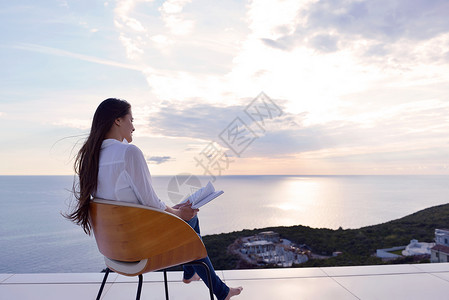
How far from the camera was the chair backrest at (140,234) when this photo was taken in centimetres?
124

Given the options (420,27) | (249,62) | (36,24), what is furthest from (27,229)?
(420,27)

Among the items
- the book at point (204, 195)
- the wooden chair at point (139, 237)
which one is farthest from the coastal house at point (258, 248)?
the wooden chair at point (139, 237)

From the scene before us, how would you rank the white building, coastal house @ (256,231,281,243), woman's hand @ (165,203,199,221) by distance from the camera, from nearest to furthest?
woman's hand @ (165,203,199,221) < the white building < coastal house @ (256,231,281,243)

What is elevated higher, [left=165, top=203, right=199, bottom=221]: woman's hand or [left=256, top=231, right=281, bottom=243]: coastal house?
[left=165, top=203, right=199, bottom=221]: woman's hand

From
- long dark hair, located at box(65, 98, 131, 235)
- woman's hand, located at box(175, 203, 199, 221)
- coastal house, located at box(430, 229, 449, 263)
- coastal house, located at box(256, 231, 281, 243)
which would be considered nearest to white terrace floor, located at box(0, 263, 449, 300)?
woman's hand, located at box(175, 203, 199, 221)

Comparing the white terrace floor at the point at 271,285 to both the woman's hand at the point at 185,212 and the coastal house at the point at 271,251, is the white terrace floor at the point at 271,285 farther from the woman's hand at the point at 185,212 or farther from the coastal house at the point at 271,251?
the coastal house at the point at 271,251

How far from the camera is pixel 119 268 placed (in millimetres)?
1360

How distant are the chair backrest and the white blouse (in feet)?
0.20

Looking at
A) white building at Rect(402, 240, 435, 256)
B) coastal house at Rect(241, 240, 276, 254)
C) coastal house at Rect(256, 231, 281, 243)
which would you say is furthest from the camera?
coastal house at Rect(256, 231, 281, 243)

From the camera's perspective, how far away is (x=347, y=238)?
6461mm

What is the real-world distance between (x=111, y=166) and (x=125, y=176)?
70 mm

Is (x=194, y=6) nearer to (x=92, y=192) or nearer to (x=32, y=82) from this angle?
(x=92, y=192)

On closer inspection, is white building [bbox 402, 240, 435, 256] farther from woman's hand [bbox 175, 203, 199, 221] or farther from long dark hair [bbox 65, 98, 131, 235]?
long dark hair [bbox 65, 98, 131, 235]

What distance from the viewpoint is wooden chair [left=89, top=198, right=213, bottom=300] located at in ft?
4.07
